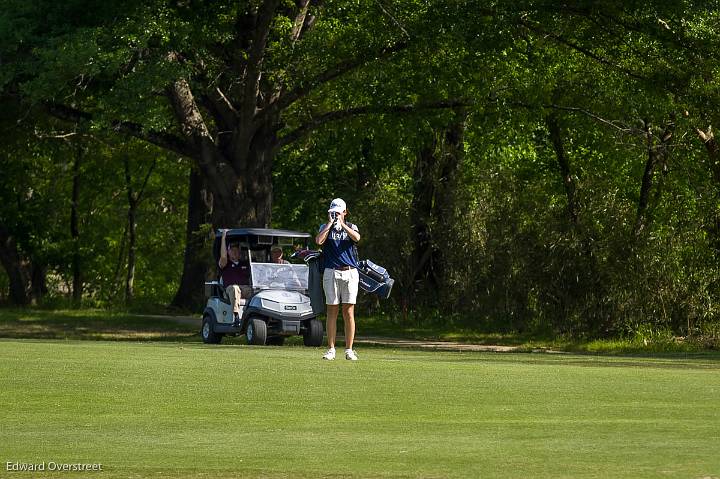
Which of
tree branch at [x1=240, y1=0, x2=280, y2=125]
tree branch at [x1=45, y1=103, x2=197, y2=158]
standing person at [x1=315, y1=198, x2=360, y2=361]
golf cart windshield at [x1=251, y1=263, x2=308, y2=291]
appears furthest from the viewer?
tree branch at [x1=45, y1=103, x2=197, y2=158]

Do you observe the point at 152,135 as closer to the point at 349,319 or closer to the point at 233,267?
the point at 233,267

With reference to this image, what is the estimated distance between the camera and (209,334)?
3073 centimetres

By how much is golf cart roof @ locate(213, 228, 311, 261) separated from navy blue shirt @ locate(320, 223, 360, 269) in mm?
10385

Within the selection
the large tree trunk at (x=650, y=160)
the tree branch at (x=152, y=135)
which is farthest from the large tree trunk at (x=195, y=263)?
the large tree trunk at (x=650, y=160)

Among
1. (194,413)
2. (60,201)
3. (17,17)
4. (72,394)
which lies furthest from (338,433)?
(60,201)

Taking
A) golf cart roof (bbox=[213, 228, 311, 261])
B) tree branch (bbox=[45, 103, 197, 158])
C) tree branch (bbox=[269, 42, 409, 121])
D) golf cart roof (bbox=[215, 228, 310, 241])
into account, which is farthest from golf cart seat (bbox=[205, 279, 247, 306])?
tree branch (bbox=[45, 103, 197, 158])

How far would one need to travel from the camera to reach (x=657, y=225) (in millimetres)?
35656

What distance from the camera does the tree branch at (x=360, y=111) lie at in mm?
36500

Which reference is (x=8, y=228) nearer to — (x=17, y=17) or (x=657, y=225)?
(x=17, y=17)

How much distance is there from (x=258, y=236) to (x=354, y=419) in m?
19.2

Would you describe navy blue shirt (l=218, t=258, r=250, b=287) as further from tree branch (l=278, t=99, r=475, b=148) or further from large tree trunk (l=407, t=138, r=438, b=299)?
large tree trunk (l=407, t=138, r=438, b=299)

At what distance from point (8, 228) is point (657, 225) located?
1143 inches

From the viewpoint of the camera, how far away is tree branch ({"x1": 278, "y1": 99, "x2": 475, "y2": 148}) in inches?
1437

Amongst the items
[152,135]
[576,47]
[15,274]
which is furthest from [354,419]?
[15,274]
